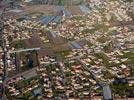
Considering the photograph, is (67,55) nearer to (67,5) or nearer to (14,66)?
(14,66)

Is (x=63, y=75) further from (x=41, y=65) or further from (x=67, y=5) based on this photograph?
(x=67, y=5)

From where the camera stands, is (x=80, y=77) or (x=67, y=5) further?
(x=67, y=5)

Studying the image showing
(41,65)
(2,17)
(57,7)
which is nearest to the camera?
(41,65)

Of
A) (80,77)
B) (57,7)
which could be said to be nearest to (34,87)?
(80,77)

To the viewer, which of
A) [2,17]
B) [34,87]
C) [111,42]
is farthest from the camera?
[2,17]

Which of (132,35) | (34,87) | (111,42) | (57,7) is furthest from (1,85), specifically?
(57,7)

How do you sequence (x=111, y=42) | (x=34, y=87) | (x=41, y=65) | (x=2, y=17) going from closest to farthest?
(x=34, y=87) → (x=41, y=65) → (x=111, y=42) → (x=2, y=17)
